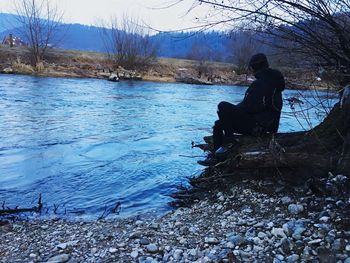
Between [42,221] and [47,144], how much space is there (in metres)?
5.41

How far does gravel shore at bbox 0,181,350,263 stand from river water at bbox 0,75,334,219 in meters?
0.90

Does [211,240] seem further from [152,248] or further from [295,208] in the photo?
[295,208]

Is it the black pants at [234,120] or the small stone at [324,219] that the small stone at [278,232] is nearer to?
the small stone at [324,219]

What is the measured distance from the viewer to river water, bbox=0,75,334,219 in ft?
22.7

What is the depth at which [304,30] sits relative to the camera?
6.12 m

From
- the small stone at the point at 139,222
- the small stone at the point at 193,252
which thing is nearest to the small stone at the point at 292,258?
the small stone at the point at 193,252

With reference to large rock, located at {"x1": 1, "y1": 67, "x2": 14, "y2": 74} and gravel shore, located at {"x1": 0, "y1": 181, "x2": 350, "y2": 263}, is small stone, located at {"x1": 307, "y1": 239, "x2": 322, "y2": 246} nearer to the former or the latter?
gravel shore, located at {"x1": 0, "y1": 181, "x2": 350, "y2": 263}

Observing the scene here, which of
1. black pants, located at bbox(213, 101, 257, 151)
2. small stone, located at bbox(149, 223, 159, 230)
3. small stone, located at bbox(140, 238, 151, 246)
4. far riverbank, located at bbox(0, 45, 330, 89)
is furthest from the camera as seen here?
far riverbank, located at bbox(0, 45, 330, 89)

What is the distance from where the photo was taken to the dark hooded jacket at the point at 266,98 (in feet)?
23.1

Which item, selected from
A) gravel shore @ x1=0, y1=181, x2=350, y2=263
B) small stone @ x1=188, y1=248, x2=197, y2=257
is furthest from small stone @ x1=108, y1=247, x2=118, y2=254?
small stone @ x1=188, y1=248, x2=197, y2=257

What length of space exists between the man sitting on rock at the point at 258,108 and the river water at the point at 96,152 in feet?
1.78

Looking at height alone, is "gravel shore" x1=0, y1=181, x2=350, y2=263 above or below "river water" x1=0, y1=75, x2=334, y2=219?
above

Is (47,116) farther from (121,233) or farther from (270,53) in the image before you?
(121,233)

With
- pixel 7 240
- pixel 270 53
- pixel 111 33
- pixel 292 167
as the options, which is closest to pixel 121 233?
pixel 7 240
